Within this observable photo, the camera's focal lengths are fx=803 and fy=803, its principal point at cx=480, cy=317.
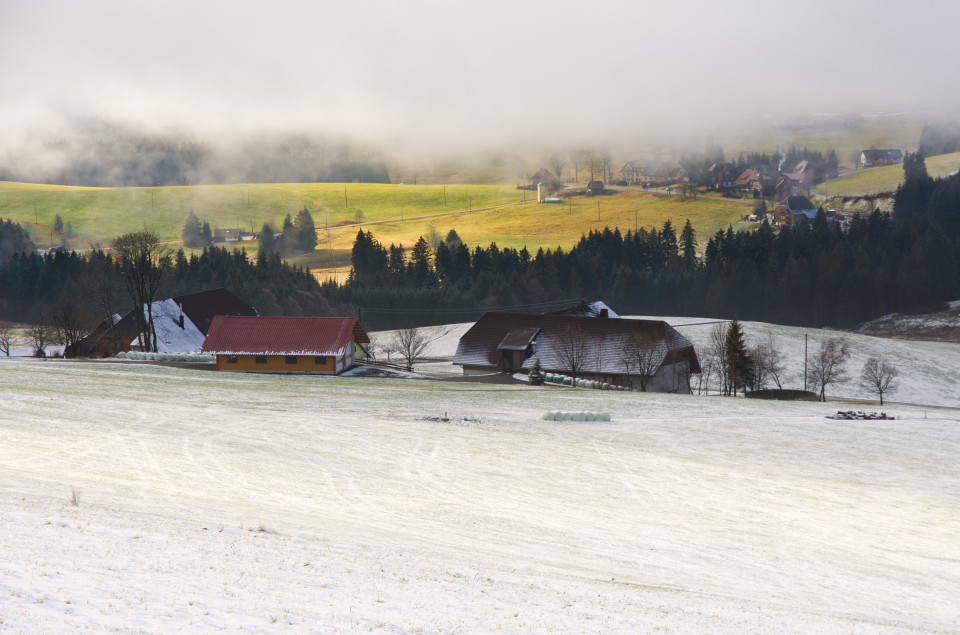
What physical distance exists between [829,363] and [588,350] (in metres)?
29.5

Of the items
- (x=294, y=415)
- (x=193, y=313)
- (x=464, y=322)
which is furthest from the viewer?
(x=464, y=322)

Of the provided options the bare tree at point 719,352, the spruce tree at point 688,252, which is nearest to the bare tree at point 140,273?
the bare tree at point 719,352

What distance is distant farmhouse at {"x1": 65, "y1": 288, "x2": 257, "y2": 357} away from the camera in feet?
294

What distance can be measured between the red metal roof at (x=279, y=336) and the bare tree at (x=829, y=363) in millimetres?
46997

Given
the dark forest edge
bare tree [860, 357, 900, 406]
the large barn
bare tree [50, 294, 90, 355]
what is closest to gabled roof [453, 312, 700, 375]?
the large barn

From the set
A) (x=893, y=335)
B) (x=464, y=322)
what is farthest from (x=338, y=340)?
(x=893, y=335)

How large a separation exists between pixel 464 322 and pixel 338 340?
67.9 metres

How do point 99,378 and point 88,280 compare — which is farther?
point 88,280

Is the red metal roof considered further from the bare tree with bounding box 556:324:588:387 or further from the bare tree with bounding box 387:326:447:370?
the bare tree with bounding box 556:324:588:387

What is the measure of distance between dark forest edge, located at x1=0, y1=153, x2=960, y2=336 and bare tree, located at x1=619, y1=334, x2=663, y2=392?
71231 millimetres

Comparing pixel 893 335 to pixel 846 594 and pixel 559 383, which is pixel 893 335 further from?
pixel 846 594

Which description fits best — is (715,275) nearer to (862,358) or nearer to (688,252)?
(688,252)

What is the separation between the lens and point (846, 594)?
21.5m

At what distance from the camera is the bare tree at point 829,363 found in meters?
85.8
